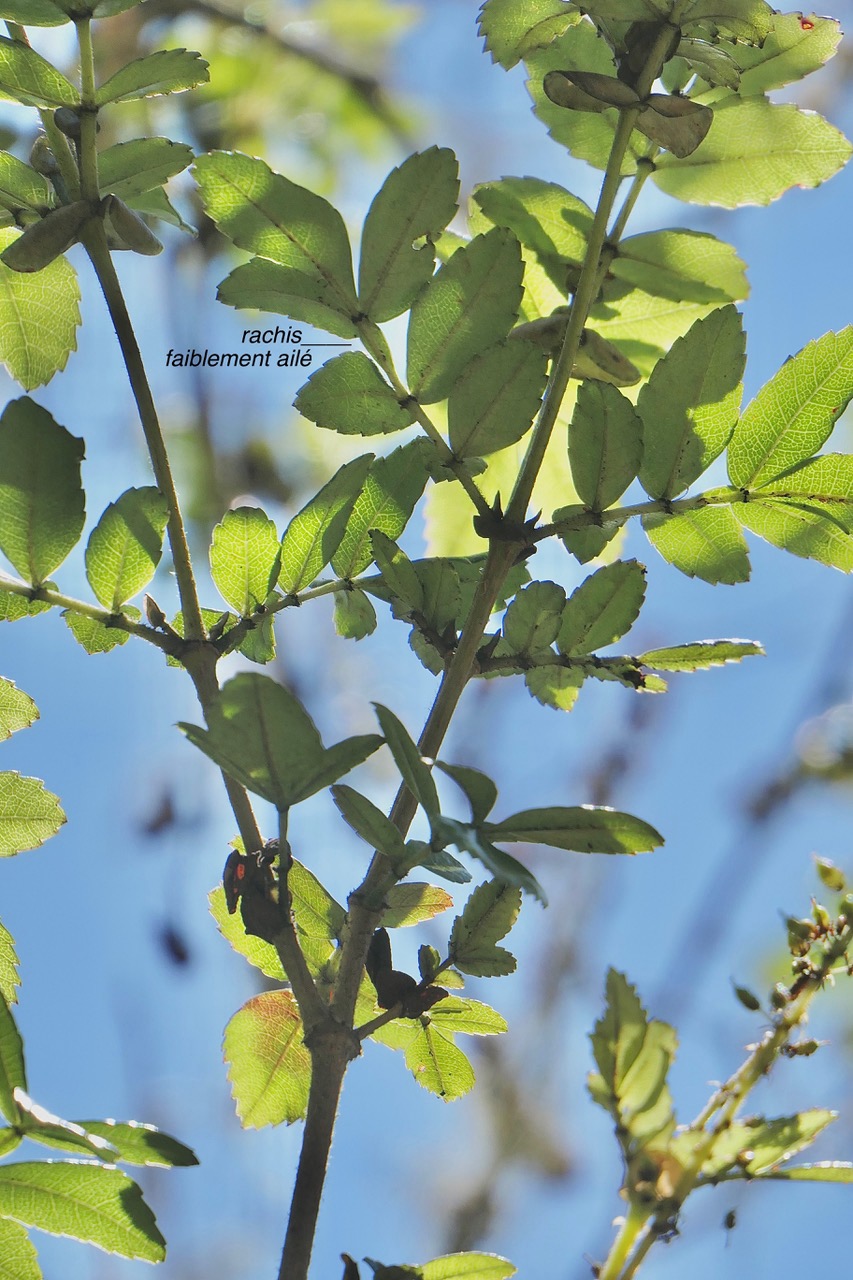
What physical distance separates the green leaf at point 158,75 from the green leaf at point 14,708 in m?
0.40

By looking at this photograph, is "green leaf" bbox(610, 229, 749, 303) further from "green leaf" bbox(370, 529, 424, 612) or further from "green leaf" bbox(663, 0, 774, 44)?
"green leaf" bbox(370, 529, 424, 612)

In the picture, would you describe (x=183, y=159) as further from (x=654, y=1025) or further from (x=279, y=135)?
(x=279, y=135)

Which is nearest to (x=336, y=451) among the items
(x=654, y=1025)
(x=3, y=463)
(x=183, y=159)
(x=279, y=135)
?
(x=279, y=135)

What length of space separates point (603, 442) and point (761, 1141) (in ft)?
1.38

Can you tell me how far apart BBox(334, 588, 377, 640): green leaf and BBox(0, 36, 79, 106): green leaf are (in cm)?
38

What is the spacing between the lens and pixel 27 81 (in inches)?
30.5

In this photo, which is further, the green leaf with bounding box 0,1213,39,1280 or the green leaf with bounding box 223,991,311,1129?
the green leaf with bounding box 223,991,311,1129

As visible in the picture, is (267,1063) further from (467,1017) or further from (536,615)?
(536,615)

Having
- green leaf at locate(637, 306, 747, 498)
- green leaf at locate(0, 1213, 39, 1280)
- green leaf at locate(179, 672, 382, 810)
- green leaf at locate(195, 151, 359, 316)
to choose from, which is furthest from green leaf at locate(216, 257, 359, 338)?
green leaf at locate(0, 1213, 39, 1280)

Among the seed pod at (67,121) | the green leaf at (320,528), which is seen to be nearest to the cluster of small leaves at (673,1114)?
the green leaf at (320,528)

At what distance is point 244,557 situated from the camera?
0.81m

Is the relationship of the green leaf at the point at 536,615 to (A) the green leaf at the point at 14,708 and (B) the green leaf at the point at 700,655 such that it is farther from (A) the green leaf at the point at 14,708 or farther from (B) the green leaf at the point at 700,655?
(A) the green leaf at the point at 14,708

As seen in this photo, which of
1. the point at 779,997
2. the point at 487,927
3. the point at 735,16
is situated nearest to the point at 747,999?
the point at 779,997

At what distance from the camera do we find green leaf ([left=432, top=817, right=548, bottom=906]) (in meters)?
0.59
